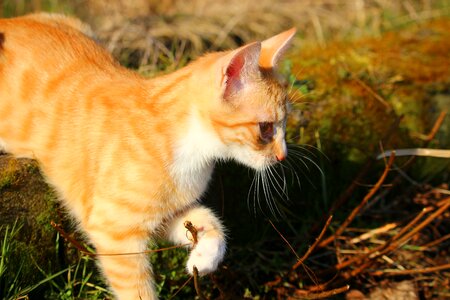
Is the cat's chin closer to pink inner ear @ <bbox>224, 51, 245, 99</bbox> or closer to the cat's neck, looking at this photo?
the cat's neck

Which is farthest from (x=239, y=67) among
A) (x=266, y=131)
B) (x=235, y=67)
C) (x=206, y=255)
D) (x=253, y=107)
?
(x=206, y=255)

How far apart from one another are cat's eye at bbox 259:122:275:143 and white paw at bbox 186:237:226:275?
1.40 feet

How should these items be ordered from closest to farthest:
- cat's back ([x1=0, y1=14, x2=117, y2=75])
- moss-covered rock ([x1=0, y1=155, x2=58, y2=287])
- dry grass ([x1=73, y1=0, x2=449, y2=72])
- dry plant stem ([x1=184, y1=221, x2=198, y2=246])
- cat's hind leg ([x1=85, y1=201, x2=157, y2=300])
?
dry plant stem ([x1=184, y1=221, x2=198, y2=246])
cat's hind leg ([x1=85, y1=201, x2=157, y2=300])
moss-covered rock ([x1=0, y1=155, x2=58, y2=287])
cat's back ([x1=0, y1=14, x2=117, y2=75])
dry grass ([x1=73, y1=0, x2=449, y2=72])

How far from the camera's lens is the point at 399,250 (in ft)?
9.52

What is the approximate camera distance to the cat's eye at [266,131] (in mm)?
1941

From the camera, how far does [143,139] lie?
1929 millimetres

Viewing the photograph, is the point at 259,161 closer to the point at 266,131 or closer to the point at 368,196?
the point at 266,131

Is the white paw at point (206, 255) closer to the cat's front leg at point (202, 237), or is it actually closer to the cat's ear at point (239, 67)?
the cat's front leg at point (202, 237)

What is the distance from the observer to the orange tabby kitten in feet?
6.23

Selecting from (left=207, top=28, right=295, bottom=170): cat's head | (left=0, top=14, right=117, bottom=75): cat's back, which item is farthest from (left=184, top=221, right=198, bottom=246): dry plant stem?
(left=0, top=14, right=117, bottom=75): cat's back

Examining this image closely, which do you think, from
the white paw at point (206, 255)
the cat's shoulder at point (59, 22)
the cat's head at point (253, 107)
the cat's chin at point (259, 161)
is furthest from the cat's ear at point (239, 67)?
the cat's shoulder at point (59, 22)

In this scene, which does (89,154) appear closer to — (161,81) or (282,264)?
(161,81)

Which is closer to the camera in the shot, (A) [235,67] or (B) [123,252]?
(A) [235,67]

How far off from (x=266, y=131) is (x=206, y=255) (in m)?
0.52
